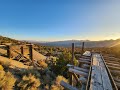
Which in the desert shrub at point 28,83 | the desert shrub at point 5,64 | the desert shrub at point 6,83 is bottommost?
the desert shrub at point 28,83

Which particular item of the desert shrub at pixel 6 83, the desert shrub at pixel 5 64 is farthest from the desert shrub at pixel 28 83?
the desert shrub at pixel 5 64

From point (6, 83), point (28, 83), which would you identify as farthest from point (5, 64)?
point (6, 83)

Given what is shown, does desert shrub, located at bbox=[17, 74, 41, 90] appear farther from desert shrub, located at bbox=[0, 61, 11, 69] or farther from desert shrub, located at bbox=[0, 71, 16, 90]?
desert shrub, located at bbox=[0, 61, 11, 69]

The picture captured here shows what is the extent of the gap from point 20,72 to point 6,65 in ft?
3.57

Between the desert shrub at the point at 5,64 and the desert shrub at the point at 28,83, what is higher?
the desert shrub at the point at 5,64

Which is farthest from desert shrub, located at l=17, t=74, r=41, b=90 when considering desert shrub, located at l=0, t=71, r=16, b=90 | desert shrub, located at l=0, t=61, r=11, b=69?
desert shrub, located at l=0, t=61, r=11, b=69

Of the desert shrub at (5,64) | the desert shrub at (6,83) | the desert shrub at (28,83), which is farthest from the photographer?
the desert shrub at (5,64)

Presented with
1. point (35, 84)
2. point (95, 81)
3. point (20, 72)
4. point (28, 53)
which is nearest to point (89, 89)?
point (95, 81)

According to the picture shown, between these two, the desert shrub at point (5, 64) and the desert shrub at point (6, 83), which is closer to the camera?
the desert shrub at point (6, 83)

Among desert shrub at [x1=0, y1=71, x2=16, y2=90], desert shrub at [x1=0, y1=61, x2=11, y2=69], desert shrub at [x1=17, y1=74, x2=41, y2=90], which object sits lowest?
desert shrub at [x1=17, y1=74, x2=41, y2=90]

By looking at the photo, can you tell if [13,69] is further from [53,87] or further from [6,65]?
[53,87]

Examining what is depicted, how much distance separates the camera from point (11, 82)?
287 inches

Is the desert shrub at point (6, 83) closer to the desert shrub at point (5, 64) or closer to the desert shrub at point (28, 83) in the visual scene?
the desert shrub at point (28, 83)

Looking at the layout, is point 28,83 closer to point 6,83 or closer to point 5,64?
point 6,83
